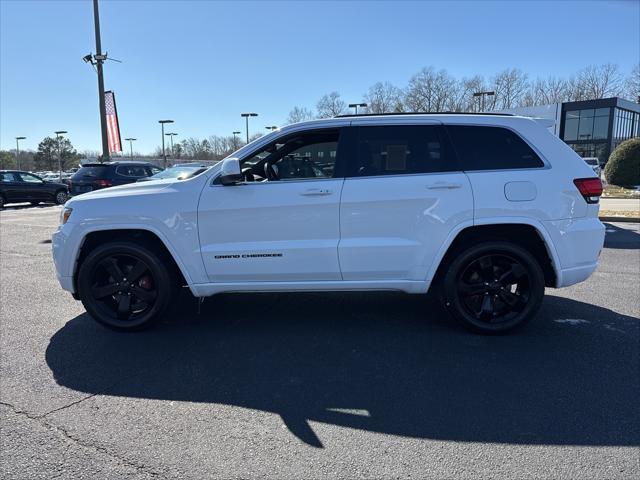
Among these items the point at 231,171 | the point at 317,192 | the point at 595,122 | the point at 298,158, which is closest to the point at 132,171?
the point at 298,158

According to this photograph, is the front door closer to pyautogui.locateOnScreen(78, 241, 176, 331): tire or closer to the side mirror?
the side mirror

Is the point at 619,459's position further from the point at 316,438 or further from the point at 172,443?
the point at 172,443

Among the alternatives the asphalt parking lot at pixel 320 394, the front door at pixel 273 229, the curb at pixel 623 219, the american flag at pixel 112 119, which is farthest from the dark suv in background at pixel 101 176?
the curb at pixel 623 219

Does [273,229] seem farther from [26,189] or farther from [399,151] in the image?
[26,189]

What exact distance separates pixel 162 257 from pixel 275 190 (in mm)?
1303

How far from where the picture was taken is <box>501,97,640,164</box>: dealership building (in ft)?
160

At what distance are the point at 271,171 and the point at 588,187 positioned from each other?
2907 mm

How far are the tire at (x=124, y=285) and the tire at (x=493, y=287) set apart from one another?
267 centimetres

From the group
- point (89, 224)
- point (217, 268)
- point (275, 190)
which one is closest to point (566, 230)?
point (275, 190)

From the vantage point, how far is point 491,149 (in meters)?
4.18

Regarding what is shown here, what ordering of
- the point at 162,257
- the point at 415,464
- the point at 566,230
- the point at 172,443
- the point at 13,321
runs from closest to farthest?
the point at 415,464 < the point at 172,443 < the point at 566,230 < the point at 162,257 < the point at 13,321

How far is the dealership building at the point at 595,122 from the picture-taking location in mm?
48719

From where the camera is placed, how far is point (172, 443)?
274cm


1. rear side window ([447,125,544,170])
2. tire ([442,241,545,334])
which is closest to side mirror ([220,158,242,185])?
rear side window ([447,125,544,170])
